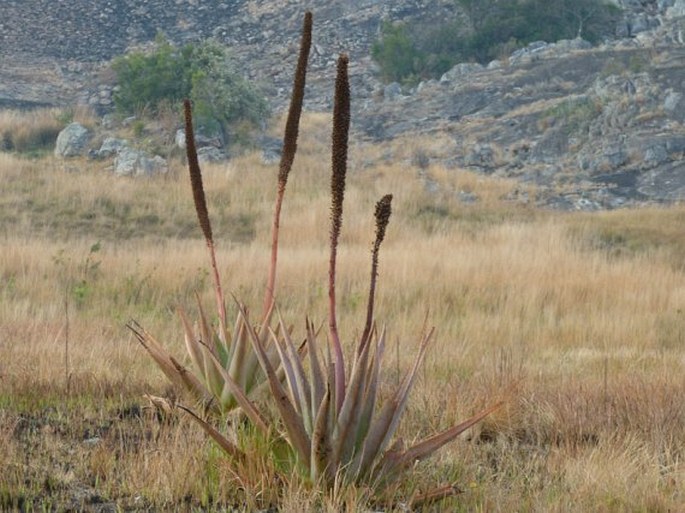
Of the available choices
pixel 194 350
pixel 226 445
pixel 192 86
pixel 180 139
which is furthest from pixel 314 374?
pixel 192 86

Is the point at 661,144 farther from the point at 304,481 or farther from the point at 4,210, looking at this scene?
the point at 304,481

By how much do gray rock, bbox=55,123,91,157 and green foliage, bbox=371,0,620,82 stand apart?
15675 millimetres

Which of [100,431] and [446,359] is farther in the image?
[446,359]

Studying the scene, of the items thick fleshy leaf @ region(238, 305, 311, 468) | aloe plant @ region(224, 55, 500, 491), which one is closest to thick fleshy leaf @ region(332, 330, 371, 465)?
aloe plant @ region(224, 55, 500, 491)

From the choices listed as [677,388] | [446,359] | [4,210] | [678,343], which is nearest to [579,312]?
[678,343]

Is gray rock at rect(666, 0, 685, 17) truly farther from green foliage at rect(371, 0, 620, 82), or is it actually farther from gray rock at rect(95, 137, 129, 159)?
gray rock at rect(95, 137, 129, 159)

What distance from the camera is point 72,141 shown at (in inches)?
861

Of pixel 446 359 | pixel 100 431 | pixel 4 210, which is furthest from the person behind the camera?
pixel 4 210

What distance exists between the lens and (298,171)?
19.8 m

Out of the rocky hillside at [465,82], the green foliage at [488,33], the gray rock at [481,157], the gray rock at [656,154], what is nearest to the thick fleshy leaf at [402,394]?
the rocky hillside at [465,82]

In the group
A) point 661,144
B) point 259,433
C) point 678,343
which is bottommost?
point 678,343

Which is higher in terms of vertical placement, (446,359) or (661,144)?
(661,144)

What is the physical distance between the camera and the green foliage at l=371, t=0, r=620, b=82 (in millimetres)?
35500

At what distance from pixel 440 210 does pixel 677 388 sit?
1189 centimetres
